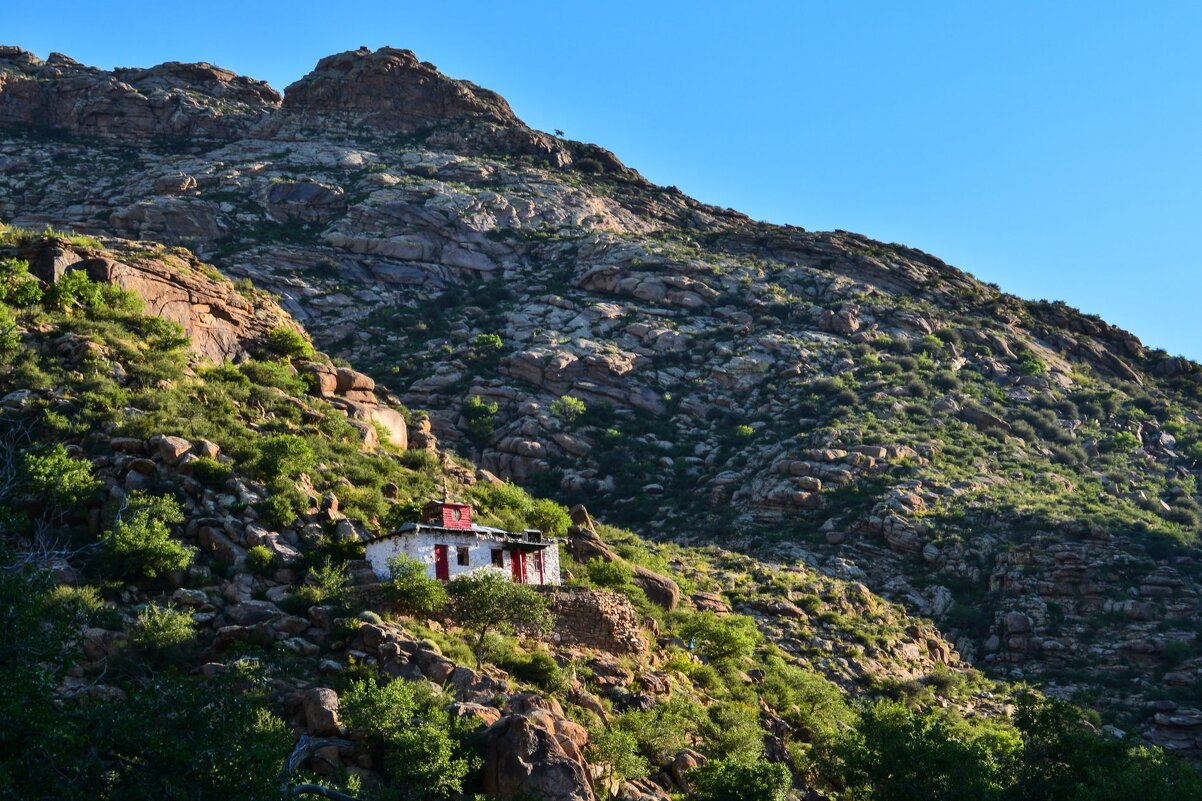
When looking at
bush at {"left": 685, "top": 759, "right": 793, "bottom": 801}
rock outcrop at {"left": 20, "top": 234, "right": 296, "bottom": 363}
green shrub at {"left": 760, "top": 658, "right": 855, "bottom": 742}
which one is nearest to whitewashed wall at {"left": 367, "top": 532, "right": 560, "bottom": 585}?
green shrub at {"left": 760, "top": 658, "right": 855, "bottom": 742}

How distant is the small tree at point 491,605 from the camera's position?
28.4m

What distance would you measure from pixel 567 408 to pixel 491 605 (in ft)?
107

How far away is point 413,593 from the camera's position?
27734 millimetres

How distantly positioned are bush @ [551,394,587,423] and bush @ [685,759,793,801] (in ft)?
116

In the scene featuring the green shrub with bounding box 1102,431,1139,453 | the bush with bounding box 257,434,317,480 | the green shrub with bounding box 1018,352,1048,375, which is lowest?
the bush with bounding box 257,434,317,480

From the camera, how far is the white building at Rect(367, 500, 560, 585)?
29.5 meters

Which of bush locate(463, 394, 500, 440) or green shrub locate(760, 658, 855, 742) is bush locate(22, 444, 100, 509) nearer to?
green shrub locate(760, 658, 855, 742)

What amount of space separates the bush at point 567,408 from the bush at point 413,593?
3179cm

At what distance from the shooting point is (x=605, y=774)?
23.6 m

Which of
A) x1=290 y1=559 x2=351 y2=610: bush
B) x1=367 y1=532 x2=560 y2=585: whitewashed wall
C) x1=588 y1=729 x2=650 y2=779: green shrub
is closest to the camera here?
x1=588 y1=729 x2=650 y2=779: green shrub

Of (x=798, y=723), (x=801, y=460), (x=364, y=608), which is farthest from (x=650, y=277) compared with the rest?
(x=364, y=608)

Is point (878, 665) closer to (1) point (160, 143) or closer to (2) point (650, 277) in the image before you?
(2) point (650, 277)

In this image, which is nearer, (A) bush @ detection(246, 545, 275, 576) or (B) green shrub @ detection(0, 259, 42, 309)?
(A) bush @ detection(246, 545, 275, 576)

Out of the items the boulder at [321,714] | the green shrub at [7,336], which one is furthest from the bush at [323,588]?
the green shrub at [7,336]
